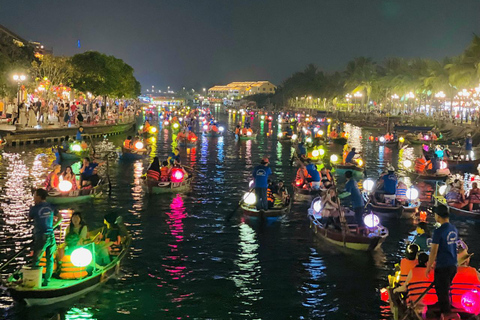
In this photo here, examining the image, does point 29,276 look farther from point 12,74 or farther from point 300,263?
point 12,74

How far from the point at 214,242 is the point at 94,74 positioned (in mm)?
60100

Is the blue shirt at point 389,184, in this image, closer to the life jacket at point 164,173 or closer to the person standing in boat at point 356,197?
the person standing in boat at point 356,197

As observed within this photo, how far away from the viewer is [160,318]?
476 inches

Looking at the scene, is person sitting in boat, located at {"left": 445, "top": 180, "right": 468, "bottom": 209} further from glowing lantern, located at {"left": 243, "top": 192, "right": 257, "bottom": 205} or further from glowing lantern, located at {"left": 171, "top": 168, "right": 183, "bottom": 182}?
glowing lantern, located at {"left": 171, "top": 168, "right": 183, "bottom": 182}

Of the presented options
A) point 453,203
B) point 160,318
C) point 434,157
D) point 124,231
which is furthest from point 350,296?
point 434,157

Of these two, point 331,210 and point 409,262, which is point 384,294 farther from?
point 331,210

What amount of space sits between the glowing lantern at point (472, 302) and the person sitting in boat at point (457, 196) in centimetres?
1226

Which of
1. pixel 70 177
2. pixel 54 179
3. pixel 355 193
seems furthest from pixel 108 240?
pixel 54 179

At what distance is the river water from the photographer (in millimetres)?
12508

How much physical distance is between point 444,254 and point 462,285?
2.99 ft

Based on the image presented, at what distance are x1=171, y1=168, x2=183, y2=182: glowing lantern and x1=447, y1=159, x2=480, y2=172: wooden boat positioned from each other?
2046 cm

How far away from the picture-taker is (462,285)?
389 inches

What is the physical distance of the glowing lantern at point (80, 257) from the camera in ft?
39.6

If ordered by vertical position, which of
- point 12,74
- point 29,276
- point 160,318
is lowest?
point 160,318
